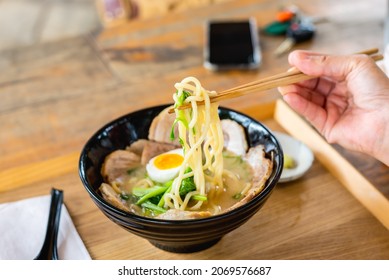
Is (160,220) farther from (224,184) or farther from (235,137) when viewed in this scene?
(235,137)

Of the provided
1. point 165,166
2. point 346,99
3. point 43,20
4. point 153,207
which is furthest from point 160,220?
point 43,20

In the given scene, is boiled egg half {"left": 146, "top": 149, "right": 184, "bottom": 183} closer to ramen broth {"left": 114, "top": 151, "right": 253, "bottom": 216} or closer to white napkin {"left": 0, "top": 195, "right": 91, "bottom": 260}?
ramen broth {"left": 114, "top": 151, "right": 253, "bottom": 216}

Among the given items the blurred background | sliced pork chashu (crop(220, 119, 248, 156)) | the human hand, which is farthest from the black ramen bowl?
the blurred background

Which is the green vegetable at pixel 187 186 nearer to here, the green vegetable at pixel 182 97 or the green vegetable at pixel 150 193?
the green vegetable at pixel 150 193

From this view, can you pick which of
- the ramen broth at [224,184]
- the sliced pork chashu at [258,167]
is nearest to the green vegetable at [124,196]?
the ramen broth at [224,184]

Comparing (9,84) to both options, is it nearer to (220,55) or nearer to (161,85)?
Answer: (161,85)
